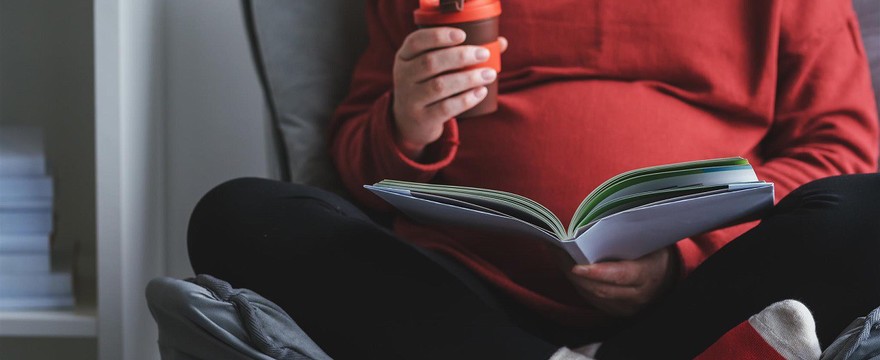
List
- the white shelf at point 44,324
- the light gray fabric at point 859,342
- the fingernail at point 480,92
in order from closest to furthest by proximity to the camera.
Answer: the light gray fabric at point 859,342 → the fingernail at point 480,92 → the white shelf at point 44,324

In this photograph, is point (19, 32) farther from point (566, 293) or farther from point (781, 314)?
point (781, 314)

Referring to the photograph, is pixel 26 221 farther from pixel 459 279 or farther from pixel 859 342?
pixel 859 342

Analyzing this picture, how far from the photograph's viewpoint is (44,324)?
3.71 ft

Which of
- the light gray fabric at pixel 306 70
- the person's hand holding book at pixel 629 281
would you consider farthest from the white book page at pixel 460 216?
the light gray fabric at pixel 306 70

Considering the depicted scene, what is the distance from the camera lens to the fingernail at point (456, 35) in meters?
0.88

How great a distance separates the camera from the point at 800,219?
806 millimetres

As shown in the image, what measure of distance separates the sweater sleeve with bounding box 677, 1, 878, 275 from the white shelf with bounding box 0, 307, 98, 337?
2.74 ft

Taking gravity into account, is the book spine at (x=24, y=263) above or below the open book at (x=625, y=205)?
below

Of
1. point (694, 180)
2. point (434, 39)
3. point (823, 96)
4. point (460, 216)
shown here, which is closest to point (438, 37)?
point (434, 39)

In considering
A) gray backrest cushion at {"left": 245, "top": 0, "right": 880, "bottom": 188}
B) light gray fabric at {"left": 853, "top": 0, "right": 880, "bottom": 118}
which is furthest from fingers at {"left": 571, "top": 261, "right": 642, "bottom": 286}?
light gray fabric at {"left": 853, "top": 0, "right": 880, "bottom": 118}

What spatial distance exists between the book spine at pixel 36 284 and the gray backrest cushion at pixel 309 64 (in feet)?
1.01

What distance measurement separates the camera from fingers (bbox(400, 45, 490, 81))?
2.89 feet

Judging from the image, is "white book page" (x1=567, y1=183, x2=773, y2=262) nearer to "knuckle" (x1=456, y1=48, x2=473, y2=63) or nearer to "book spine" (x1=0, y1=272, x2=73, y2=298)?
"knuckle" (x1=456, y1=48, x2=473, y2=63)

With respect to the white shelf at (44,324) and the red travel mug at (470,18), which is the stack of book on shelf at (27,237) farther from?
the red travel mug at (470,18)
